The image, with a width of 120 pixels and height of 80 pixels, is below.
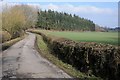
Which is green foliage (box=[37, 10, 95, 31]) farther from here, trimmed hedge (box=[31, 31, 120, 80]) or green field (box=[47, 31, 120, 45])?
trimmed hedge (box=[31, 31, 120, 80])

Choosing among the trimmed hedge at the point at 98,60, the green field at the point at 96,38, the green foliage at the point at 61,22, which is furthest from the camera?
the green foliage at the point at 61,22

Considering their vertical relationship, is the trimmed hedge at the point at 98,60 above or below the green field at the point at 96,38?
below

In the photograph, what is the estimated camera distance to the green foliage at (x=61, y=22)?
159 meters

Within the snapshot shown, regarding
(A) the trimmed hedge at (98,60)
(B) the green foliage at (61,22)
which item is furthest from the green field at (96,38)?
(B) the green foliage at (61,22)

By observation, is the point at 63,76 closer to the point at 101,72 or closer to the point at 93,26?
the point at 101,72

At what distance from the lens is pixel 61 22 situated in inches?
6909

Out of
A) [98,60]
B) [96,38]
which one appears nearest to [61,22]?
[96,38]

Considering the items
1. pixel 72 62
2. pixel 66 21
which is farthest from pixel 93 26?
pixel 72 62

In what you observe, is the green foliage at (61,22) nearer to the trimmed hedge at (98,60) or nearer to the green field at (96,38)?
the green field at (96,38)

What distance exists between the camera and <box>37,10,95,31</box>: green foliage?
522 feet

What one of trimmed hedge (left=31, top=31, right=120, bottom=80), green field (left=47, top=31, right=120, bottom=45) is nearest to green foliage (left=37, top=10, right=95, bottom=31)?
green field (left=47, top=31, right=120, bottom=45)

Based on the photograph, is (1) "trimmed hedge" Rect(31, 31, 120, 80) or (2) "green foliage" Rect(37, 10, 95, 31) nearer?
(1) "trimmed hedge" Rect(31, 31, 120, 80)

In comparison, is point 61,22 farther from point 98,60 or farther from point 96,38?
point 98,60

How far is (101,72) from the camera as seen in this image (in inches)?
558
